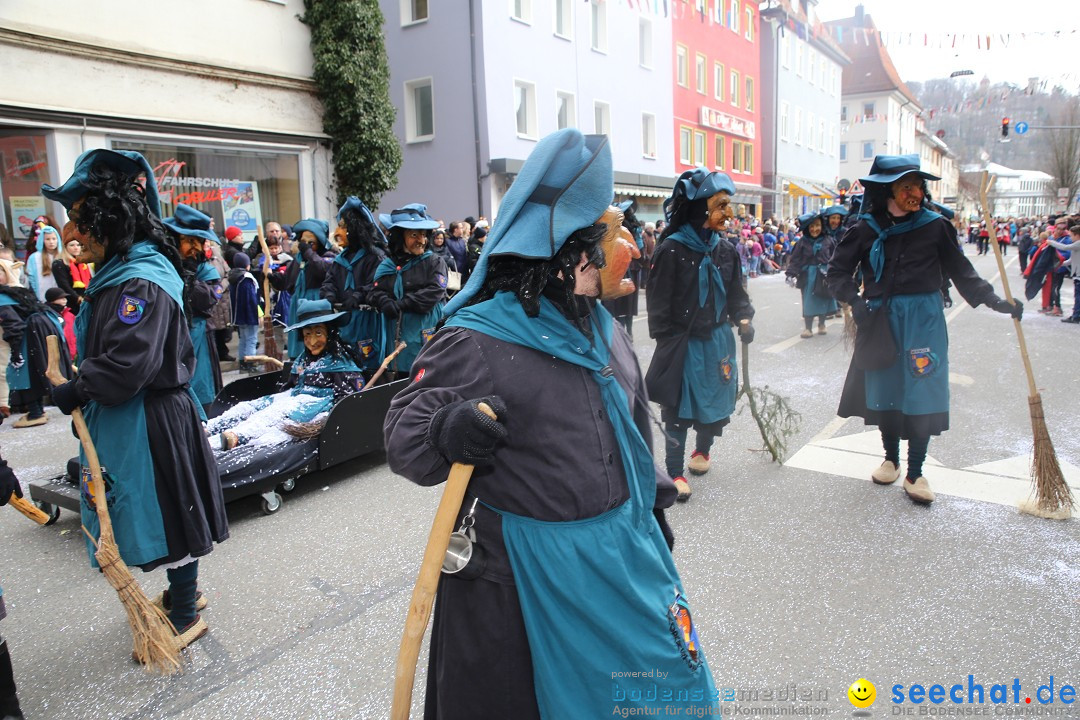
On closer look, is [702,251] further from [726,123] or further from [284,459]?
[726,123]

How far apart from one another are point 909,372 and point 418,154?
18862 millimetres

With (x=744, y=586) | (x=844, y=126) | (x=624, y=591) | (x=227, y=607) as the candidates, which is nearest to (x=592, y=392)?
(x=624, y=591)

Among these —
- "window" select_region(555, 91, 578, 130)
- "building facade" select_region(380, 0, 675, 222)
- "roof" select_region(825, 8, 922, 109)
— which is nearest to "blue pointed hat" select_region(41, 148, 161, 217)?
"building facade" select_region(380, 0, 675, 222)

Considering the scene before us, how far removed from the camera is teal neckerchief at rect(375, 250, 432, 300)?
651cm

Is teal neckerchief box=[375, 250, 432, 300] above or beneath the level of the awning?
beneath

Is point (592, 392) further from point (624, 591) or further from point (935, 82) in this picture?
point (935, 82)

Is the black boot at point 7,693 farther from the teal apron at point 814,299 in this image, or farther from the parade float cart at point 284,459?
the teal apron at point 814,299

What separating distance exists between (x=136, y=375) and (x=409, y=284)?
3.75 meters

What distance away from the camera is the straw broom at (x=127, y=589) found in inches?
116

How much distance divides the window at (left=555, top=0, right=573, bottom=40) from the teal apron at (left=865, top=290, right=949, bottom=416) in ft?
65.3

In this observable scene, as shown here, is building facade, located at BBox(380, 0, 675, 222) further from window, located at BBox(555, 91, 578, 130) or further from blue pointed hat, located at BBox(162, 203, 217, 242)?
blue pointed hat, located at BBox(162, 203, 217, 242)

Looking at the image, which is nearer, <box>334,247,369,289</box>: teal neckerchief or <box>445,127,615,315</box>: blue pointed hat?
<box>445,127,615,315</box>: blue pointed hat

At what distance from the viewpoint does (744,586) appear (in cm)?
370

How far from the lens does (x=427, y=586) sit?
170cm
